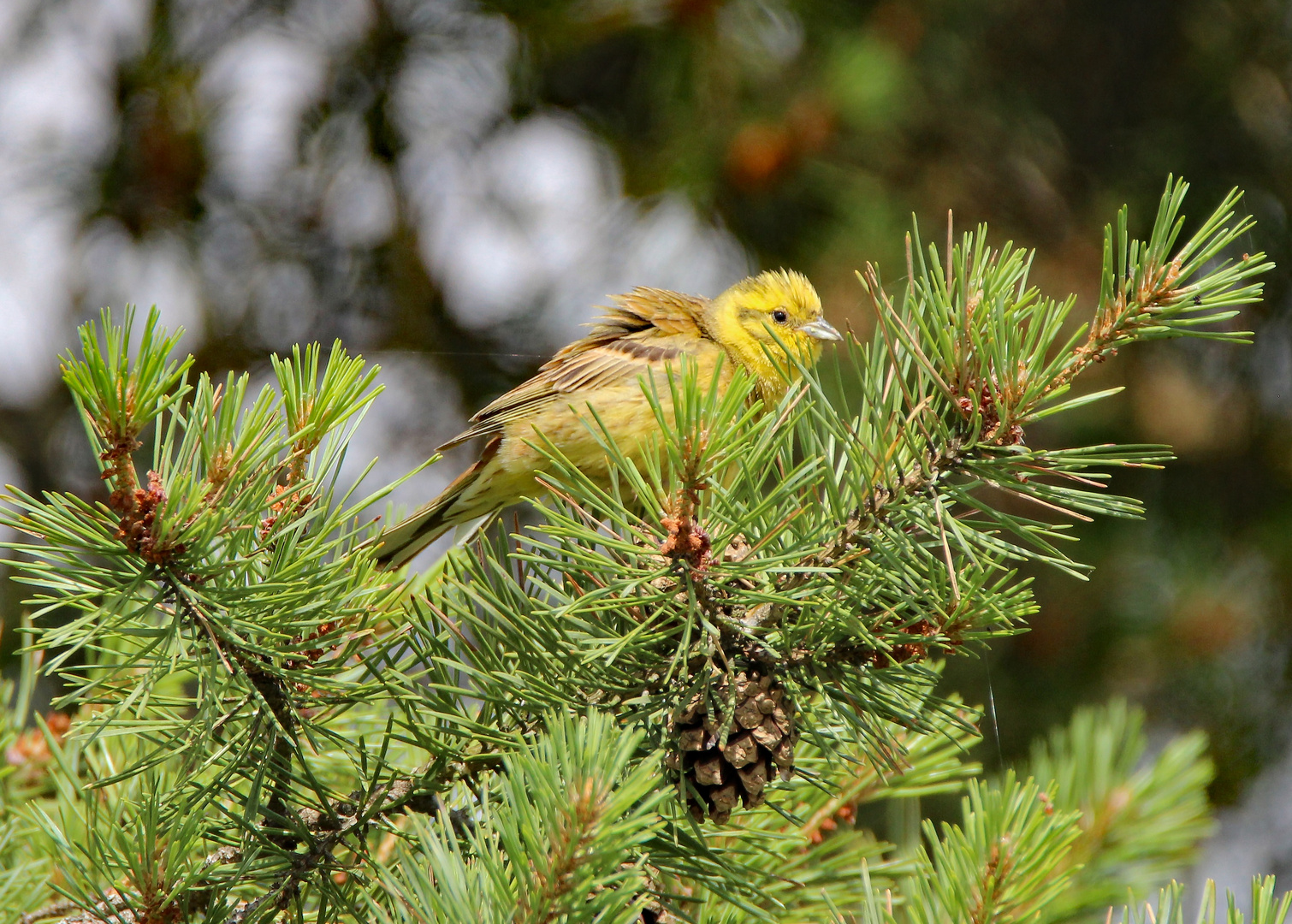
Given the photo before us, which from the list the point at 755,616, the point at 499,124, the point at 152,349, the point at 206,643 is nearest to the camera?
the point at 152,349

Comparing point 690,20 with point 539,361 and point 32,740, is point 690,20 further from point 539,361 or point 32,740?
point 32,740

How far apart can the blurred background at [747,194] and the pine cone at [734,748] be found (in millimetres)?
3182

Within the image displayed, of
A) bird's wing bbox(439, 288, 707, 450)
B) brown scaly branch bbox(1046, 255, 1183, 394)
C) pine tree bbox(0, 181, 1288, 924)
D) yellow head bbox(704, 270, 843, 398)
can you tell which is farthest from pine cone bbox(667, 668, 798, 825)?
yellow head bbox(704, 270, 843, 398)

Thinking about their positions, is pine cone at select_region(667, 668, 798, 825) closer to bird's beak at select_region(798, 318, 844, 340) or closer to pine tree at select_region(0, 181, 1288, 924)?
pine tree at select_region(0, 181, 1288, 924)

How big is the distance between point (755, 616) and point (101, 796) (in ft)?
3.91

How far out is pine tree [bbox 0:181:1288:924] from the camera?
1273mm

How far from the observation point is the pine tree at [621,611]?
1.27 meters

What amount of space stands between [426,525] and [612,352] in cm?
76

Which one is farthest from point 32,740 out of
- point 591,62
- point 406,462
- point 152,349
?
point 591,62

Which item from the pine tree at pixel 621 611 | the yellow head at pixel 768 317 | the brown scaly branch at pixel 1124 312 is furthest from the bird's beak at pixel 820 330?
the brown scaly branch at pixel 1124 312

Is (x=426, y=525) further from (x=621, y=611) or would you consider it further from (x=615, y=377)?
(x=621, y=611)

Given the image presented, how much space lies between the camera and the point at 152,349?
121 centimetres

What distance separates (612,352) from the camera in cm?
326

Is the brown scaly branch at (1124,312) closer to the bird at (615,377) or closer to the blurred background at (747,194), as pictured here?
the bird at (615,377)
